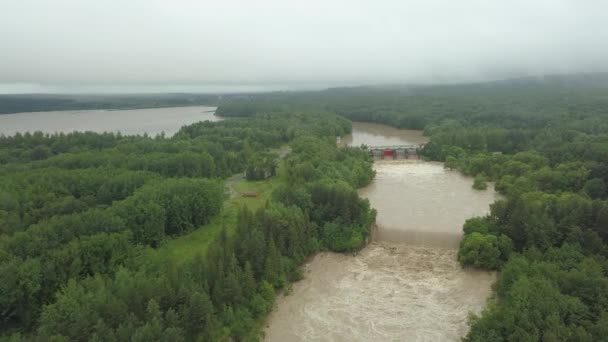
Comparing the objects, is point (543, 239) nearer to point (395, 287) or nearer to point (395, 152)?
point (395, 287)

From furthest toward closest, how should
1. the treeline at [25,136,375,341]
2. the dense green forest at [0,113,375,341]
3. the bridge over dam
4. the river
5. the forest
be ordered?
the bridge over dam < the river < the forest < the dense green forest at [0,113,375,341] < the treeline at [25,136,375,341]

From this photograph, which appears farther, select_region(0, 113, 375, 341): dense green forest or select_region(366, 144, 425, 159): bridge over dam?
select_region(366, 144, 425, 159): bridge over dam

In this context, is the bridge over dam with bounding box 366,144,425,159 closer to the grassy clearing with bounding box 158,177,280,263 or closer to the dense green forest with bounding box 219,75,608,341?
the dense green forest with bounding box 219,75,608,341

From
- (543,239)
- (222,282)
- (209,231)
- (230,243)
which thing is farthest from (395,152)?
(222,282)

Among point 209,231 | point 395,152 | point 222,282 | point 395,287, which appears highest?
point 222,282

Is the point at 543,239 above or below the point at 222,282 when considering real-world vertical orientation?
below

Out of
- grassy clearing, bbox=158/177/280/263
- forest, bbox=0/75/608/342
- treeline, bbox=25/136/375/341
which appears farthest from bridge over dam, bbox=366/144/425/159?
treeline, bbox=25/136/375/341

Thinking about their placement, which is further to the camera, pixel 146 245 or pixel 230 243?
pixel 146 245
